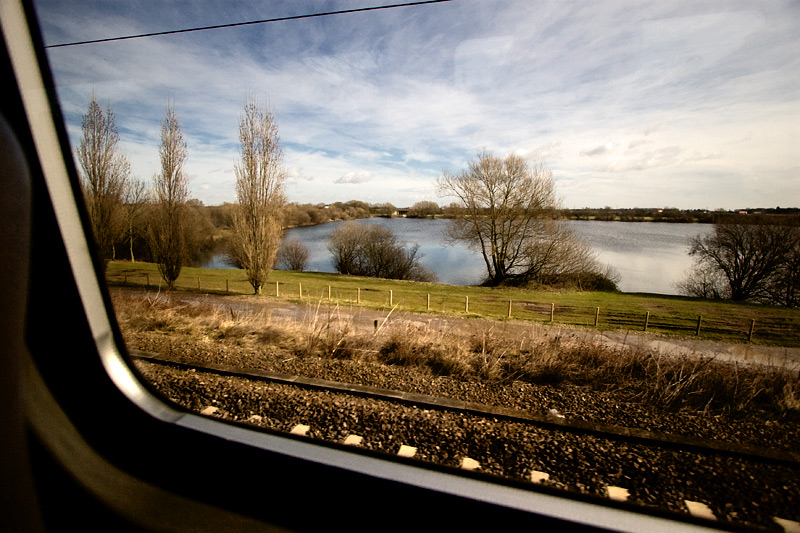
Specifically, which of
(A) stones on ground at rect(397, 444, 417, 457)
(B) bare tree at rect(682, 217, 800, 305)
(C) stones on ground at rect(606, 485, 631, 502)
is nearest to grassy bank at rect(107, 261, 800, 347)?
(B) bare tree at rect(682, 217, 800, 305)

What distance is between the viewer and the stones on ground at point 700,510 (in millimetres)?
978

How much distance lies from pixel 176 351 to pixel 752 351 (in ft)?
11.2

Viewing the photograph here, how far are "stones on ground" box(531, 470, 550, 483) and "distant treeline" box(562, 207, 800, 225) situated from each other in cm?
130

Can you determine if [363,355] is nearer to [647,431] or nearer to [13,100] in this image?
[647,431]

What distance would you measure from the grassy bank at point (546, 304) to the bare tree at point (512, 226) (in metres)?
1.26

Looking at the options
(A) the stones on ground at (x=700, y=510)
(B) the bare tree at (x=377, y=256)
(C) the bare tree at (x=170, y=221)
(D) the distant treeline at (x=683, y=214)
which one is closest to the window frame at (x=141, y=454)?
(A) the stones on ground at (x=700, y=510)

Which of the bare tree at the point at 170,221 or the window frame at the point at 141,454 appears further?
the bare tree at the point at 170,221

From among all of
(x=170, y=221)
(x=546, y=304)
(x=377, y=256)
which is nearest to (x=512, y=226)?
(x=546, y=304)

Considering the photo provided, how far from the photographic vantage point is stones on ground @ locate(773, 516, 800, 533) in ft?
2.90

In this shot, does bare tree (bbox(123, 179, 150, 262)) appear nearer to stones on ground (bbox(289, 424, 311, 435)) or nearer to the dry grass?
the dry grass

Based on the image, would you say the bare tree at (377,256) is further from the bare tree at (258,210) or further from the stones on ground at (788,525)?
the stones on ground at (788,525)

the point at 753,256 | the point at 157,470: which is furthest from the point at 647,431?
the point at 157,470

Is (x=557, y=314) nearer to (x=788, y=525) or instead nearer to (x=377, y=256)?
(x=788, y=525)

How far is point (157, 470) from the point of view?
128cm
